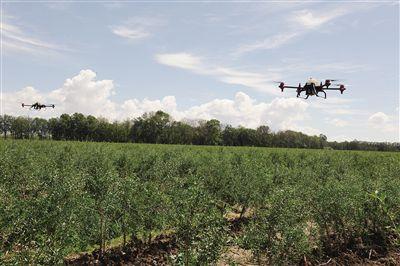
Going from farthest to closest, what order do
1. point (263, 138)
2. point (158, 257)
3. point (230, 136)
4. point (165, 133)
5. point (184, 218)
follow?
1. point (230, 136)
2. point (263, 138)
3. point (165, 133)
4. point (158, 257)
5. point (184, 218)

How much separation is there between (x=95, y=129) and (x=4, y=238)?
97.7 metres

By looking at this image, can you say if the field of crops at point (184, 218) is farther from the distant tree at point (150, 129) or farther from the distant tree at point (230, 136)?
the distant tree at point (230, 136)

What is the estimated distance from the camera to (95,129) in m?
102

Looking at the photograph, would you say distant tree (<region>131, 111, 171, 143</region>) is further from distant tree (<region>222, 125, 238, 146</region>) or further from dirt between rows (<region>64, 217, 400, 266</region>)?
dirt between rows (<region>64, 217, 400, 266</region>)

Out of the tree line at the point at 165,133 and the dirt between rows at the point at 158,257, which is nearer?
the dirt between rows at the point at 158,257

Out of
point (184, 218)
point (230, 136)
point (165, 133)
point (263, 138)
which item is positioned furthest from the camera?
point (230, 136)

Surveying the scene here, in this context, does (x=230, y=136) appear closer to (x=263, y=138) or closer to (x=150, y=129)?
(x=263, y=138)

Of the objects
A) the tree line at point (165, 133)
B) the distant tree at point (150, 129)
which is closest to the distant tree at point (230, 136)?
the tree line at point (165, 133)

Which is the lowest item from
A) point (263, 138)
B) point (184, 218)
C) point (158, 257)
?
point (158, 257)

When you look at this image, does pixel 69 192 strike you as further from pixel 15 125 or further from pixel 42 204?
Answer: pixel 15 125

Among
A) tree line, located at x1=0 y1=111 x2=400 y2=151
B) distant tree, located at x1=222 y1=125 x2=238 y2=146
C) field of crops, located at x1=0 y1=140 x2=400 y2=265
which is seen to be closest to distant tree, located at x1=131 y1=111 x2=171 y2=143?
tree line, located at x1=0 y1=111 x2=400 y2=151

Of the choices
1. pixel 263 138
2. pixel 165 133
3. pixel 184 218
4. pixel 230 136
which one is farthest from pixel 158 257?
pixel 230 136

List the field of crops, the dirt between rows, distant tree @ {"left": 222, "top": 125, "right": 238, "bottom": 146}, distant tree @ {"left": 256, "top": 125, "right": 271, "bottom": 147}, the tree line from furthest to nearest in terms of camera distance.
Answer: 1. distant tree @ {"left": 222, "top": 125, "right": 238, "bottom": 146}
2. distant tree @ {"left": 256, "top": 125, "right": 271, "bottom": 147}
3. the tree line
4. the dirt between rows
5. the field of crops

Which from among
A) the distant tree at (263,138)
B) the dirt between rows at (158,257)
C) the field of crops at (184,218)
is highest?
the distant tree at (263,138)
